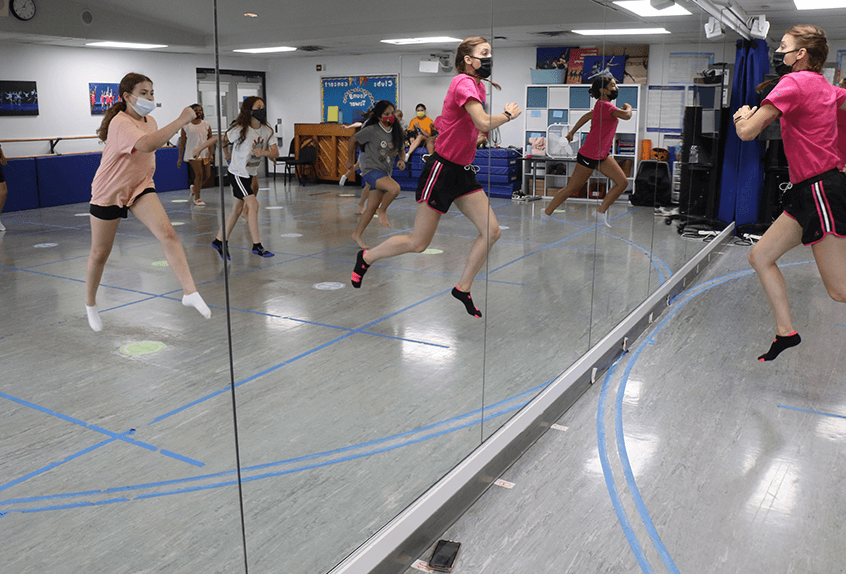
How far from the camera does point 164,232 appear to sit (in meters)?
1.33

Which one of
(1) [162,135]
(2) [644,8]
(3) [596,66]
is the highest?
(2) [644,8]

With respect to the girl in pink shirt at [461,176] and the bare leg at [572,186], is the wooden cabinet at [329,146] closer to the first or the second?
the girl in pink shirt at [461,176]

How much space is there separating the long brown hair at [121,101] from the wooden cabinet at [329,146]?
0.57 meters

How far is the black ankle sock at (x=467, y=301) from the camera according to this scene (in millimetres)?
3121

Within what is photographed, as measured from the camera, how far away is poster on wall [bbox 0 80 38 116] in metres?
1.09

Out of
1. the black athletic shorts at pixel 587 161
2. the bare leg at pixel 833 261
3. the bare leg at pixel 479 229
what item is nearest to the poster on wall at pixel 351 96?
the bare leg at pixel 479 229

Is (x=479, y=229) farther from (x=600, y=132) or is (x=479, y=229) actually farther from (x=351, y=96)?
(x=600, y=132)

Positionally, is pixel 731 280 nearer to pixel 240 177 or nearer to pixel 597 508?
pixel 597 508

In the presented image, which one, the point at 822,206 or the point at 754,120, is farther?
the point at 822,206

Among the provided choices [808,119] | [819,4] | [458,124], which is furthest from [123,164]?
[819,4]

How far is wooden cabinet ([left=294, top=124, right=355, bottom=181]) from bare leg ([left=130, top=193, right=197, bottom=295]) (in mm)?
464

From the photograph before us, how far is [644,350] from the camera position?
4.54 metres

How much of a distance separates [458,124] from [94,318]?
56.4 inches

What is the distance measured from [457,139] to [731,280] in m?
4.84
